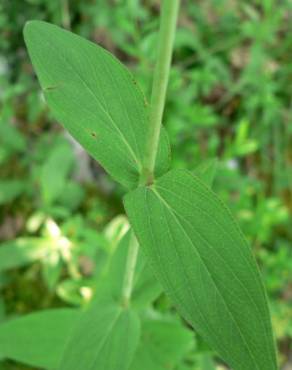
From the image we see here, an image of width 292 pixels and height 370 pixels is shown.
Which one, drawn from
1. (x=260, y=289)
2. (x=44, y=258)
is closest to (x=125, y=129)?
(x=260, y=289)

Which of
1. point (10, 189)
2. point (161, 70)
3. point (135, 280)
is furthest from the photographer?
point (10, 189)

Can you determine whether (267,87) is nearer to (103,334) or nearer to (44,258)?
(44,258)

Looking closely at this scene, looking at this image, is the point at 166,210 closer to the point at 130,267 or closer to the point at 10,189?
the point at 130,267

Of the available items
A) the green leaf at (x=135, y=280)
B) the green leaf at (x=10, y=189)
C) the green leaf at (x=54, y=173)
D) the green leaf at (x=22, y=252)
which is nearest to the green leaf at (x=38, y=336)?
the green leaf at (x=135, y=280)

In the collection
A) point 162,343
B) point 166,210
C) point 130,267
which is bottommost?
point 162,343

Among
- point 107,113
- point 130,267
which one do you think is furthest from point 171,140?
A: point 107,113

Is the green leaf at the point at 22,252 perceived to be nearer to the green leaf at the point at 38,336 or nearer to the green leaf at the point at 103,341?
the green leaf at the point at 38,336

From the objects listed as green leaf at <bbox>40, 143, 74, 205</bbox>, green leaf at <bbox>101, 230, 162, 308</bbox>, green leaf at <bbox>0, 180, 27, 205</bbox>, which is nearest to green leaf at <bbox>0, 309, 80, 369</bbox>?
green leaf at <bbox>101, 230, 162, 308</bbox>

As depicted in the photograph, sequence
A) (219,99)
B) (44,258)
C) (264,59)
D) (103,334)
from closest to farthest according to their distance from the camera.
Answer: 1. (103,334)
2. (44,258)
3. (264,59)
4. (219,99)
